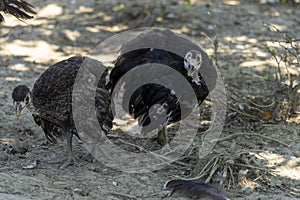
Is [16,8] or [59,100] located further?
[16,8]

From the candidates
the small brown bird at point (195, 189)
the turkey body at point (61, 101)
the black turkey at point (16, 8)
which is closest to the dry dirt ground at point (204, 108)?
the small brown bird at point (195, 189)

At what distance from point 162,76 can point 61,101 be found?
1.09 m

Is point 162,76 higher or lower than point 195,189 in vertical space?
higher

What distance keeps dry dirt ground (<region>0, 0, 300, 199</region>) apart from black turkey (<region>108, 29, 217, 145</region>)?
0.51 meters

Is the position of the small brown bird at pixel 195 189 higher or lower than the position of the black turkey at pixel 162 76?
lower

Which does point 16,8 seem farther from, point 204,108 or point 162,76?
point 204,108

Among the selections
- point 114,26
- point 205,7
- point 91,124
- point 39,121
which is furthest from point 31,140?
point 205,7

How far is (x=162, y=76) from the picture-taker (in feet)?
19.9

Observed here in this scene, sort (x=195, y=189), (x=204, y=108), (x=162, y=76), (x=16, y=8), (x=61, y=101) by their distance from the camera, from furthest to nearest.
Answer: (x=204, y=108) → (x=16, y=8) → (x=162, y=76) → (x=61, y=101) → (x=195, y=189)

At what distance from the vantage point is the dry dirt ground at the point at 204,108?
17.9 ft

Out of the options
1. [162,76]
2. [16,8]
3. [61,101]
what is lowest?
[61,101]

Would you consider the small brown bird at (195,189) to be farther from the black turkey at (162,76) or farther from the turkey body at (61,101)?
the turkey body at (61,101)

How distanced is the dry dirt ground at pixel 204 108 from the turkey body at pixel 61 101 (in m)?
0.41

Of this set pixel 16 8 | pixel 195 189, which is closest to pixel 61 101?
pixel 195 189
